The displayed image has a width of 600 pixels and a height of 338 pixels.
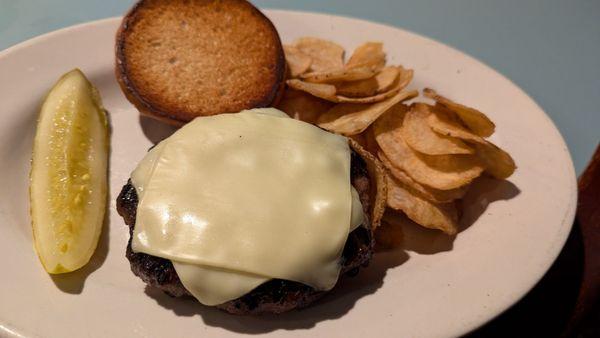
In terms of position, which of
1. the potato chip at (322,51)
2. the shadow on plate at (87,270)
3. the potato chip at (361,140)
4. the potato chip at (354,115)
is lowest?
the shadow on plate at (87,270)

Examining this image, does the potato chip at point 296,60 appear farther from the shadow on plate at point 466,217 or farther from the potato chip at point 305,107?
the shadow on plate at point 466,217

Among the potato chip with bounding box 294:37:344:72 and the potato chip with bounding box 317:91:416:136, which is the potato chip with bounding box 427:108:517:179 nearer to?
the potato chip with bounding box 317:91:416:136

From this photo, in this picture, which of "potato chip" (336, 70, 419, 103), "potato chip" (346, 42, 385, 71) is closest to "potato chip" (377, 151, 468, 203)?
"potato chip" (336, 70, 419, 103)

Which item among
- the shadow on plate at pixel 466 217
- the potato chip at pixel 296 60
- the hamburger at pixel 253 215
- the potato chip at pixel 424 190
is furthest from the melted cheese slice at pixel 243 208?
the potato chip at pixel 296 60

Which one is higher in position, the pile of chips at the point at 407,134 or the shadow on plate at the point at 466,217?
the pile of chips at the point at 407,134

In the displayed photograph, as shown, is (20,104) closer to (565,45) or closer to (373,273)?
(373,273)

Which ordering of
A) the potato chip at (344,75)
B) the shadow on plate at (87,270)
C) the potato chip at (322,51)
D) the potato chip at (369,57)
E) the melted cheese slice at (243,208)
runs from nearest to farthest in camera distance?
the melted cheese slice at (243,208), the shadow on plate at (87,270), the potato chip at (344,75), the potato chip at (369,57), the potato chip at (322,51)
